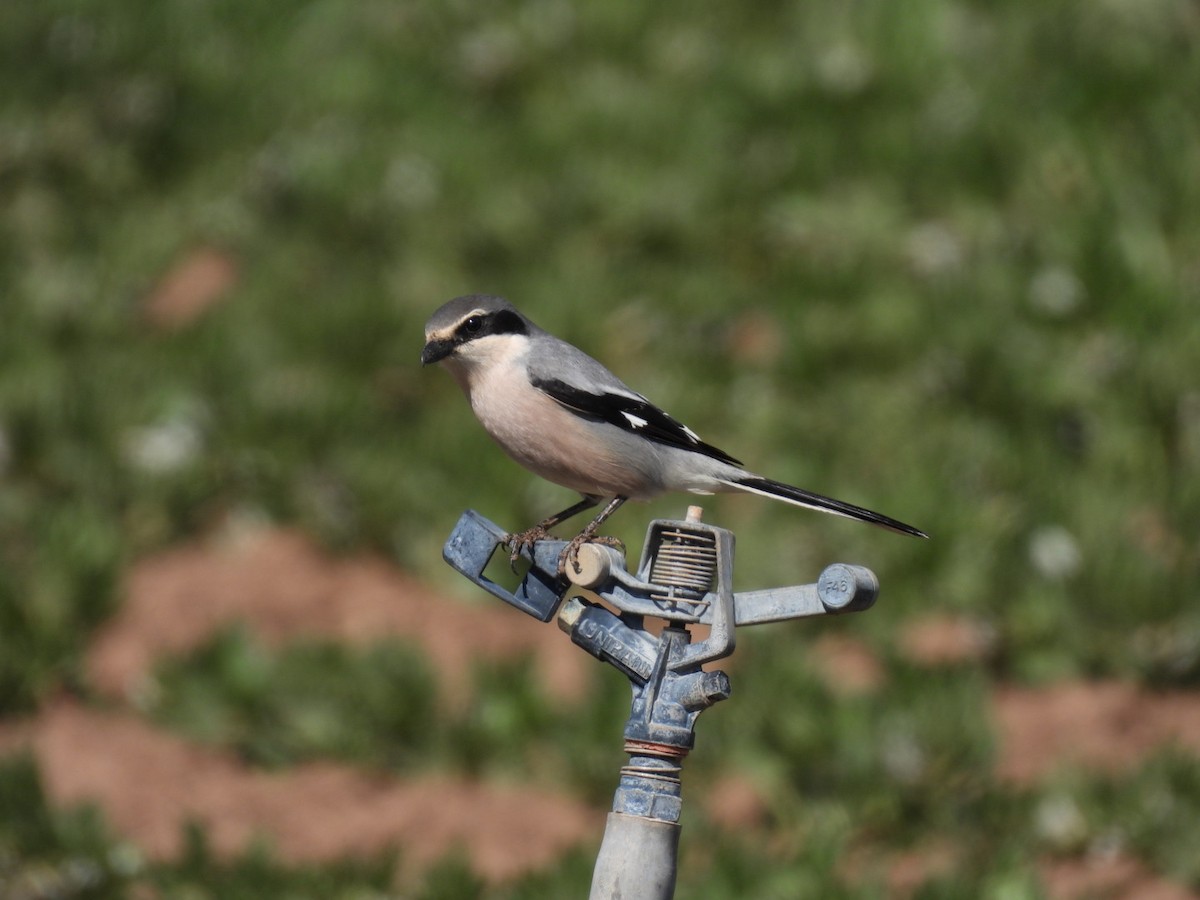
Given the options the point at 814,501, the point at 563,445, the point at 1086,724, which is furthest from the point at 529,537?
the point at 1086,724

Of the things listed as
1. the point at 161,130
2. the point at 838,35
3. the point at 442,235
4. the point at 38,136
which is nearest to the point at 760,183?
the point at 838,35

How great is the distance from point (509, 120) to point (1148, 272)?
438 centimetres

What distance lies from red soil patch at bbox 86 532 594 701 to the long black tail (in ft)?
9.52

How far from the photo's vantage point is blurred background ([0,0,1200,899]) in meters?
6.00

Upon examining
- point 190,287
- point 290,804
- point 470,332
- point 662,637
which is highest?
point 190,287

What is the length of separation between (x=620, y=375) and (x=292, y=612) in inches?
86.3

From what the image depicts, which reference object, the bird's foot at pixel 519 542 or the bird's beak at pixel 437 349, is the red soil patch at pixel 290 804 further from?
the bird's beak at pixel 437 349

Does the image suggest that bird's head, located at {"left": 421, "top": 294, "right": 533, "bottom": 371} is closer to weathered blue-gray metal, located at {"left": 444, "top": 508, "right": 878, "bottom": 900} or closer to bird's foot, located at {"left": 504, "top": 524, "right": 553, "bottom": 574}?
bird's foot, located at {"left": 504, "top": 524, "right": 553, "bottom": 574}

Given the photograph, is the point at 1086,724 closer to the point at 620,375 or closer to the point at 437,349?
the point at 620,375

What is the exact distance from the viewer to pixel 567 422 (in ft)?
13.5

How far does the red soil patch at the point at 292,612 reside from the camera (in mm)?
7098

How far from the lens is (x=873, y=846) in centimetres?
594

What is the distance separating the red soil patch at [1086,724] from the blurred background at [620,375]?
0.02 m

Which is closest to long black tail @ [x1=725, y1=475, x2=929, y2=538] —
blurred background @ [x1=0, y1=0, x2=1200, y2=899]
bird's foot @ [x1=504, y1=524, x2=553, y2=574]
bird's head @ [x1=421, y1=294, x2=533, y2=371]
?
bird's foot @ [x1=504, y1=524, x2=553, y2=574]
